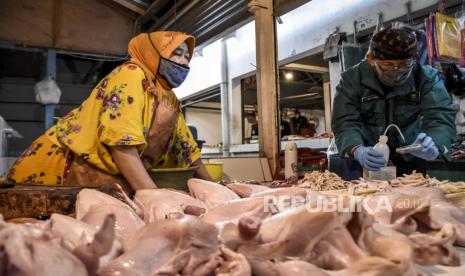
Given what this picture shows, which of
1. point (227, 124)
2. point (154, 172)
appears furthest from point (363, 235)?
point (227, 124)

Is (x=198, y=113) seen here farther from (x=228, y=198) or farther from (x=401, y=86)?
(x=228, y=198)

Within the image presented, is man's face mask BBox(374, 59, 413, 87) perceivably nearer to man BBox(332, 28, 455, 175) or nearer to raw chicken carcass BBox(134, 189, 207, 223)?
man BBox(332, 28, 455, 175)

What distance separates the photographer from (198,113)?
13828 mm

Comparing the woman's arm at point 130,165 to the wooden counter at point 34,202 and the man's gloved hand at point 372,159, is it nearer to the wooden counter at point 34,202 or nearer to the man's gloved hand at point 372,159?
the wooden counter at point 34,202

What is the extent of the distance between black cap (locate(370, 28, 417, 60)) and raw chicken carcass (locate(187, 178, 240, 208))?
6.24 ft

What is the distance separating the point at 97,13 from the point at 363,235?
564 centimetres

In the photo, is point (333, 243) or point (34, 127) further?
point (34, 127)

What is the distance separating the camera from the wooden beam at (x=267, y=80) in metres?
4.07

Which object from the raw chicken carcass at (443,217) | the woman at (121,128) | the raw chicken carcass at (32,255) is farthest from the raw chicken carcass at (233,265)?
the woman at (121,128)

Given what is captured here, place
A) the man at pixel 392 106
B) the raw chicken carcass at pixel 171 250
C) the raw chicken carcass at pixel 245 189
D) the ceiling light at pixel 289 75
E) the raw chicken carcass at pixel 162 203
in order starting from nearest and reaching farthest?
the raw chicken carcass at pixel 171 250, the raw chicken carcass at pixel 162 203, the raw chicken carcass at pixel 245 189, the man at pixel 392 106, the ceiling light at pixel 289 75

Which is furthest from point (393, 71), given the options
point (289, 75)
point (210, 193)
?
point (289, 75)

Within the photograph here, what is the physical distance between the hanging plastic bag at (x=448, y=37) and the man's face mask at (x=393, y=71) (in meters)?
0.71

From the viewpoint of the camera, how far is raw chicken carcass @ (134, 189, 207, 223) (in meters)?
1.11

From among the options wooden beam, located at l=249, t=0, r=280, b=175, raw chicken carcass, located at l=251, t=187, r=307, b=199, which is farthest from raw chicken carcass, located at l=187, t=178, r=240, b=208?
wooden beam, located at l=249, t=0, r=280, b=175
